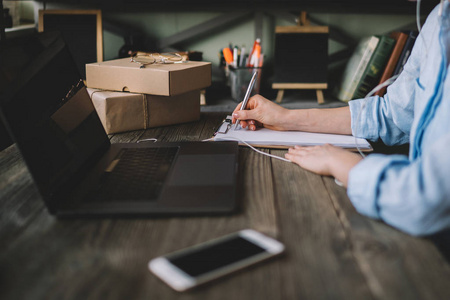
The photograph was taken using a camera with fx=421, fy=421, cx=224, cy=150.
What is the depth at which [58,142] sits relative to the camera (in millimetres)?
771

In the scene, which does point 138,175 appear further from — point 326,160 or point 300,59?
point 300,59

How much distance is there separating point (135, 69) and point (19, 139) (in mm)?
587

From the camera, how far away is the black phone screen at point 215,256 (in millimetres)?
525

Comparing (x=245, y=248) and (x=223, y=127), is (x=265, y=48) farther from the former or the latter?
(x=245, y=248)

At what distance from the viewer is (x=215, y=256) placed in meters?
0.55

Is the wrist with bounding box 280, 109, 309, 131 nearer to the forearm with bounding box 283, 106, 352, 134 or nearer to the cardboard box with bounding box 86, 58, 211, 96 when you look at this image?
the forearm with bounding box 283, 106, 352, 134

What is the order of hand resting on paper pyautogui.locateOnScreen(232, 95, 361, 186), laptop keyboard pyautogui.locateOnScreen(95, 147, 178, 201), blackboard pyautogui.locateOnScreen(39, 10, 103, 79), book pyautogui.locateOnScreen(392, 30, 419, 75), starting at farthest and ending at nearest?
1. blackboard pyautogui.locateOnScreen(39, 10, 103, 79)
2. book pyautogui.locateOnScreen(392, 30, 419, 75)
3. hand resting on paper pyautogui.locateOnScreen(232, 95, 361, 186)
4. laptop keyboard pyautogui.locateOnScreen(95, 147, 178, 201)

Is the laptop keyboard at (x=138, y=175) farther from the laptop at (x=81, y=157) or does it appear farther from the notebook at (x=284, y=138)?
the notebook at (x=284, y=138)

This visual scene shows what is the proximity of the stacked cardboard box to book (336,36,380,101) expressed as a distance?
915mm

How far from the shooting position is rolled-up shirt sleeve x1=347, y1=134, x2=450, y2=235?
613 mm

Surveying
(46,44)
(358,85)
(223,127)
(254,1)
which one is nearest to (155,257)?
(46,44)

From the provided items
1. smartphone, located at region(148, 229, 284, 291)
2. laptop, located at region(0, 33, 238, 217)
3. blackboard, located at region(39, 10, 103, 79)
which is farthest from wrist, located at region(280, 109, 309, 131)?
blackboard, located at region(39, 10, 103, 79)

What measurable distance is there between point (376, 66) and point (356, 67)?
133 millimetres

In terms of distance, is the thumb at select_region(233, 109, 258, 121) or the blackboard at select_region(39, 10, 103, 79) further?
the blackboard at select_region(39, 10, 103, 79)
